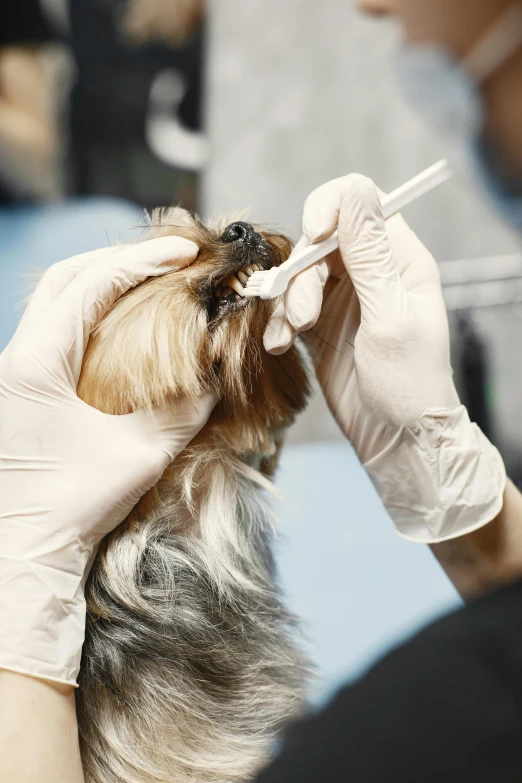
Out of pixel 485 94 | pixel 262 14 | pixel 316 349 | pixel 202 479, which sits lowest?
pixel 202 479

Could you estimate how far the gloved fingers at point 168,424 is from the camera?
42.2 inches

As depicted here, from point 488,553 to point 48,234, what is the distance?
1.65 meters

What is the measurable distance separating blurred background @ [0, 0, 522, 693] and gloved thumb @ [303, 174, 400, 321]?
3.32 ft

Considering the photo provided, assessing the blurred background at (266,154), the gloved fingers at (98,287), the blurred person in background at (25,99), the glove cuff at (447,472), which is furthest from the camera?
the blurred person in background at (25,99)

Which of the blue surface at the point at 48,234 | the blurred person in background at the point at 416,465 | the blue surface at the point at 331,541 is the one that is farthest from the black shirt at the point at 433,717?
the blue surface at the point at 48,234

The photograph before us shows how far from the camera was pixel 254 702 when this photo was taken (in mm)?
1188

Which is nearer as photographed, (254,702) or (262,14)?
(254,702)

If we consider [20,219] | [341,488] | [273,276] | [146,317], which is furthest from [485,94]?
[20,219]

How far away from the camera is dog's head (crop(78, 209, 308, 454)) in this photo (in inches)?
40.4

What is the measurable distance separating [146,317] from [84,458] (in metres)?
0.25

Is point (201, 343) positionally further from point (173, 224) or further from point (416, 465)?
point (416, 465)

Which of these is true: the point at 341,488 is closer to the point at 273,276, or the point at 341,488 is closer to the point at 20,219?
the point at 273,276

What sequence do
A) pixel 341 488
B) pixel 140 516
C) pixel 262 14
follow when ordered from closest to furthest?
pixel 140 516, pixel 341 488, pixel 262 14

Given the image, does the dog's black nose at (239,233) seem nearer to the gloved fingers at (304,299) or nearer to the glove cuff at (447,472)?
the gloved fingers at (304,299)
